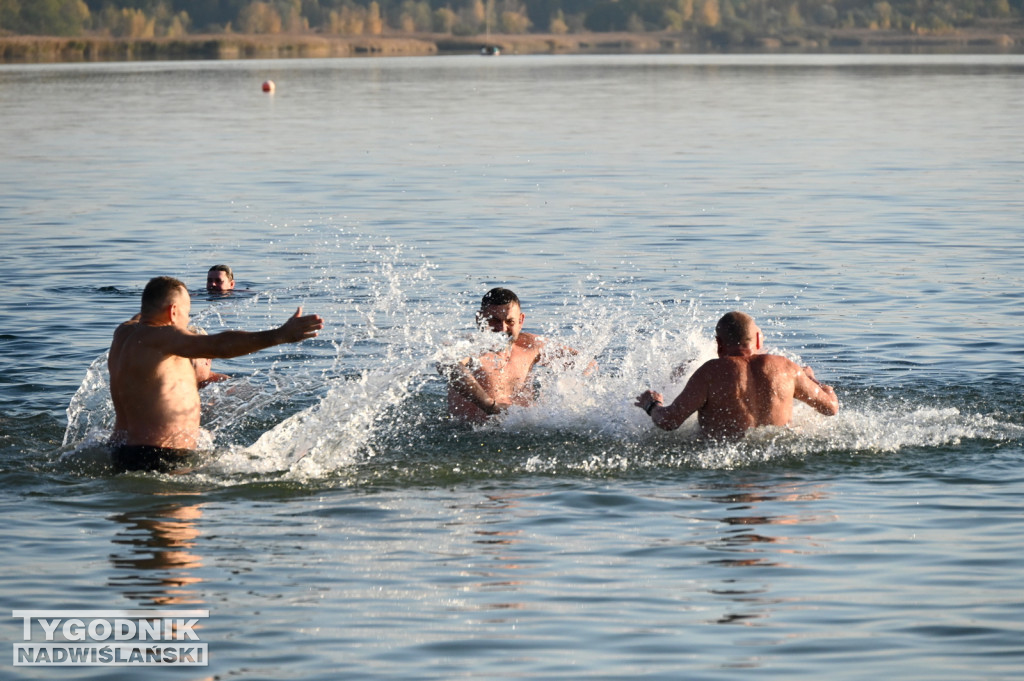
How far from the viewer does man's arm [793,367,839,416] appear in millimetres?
9741

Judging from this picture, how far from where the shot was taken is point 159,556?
26.5 ft

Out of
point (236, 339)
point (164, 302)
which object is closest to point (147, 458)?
point (164, 302)

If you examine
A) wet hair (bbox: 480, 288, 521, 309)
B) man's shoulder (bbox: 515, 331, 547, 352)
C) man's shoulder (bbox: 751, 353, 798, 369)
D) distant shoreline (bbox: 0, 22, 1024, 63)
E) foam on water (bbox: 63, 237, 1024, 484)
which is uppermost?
distant shoreline (bbox: 0, 22, 1024, 63)

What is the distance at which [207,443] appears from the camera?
9.97 metres

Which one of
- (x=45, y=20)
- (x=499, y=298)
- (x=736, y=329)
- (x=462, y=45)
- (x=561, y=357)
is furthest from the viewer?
(x=45, y=20)

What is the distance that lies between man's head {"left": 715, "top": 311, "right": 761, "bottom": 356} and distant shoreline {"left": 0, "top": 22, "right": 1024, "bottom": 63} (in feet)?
265

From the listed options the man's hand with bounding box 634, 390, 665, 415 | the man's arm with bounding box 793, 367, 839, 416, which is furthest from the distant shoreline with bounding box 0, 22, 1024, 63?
the man's arm with bounding box 793, 367, 839, 416

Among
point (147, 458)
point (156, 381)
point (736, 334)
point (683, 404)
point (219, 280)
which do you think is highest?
point (736, 334)

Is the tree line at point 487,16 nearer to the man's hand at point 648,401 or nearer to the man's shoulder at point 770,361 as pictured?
the man's hand at point 648,401

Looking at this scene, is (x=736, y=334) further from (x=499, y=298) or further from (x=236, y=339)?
(x=236, y=339)

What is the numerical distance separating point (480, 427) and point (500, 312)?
0.85m

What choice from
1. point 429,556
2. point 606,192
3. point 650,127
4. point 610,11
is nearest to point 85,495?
point 429,556

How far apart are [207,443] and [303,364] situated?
3.39 metres

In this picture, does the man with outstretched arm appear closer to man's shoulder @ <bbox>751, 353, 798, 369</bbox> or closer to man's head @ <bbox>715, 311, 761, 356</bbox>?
man's head @ <bbox>715, 311, 761, 356</bbox>
